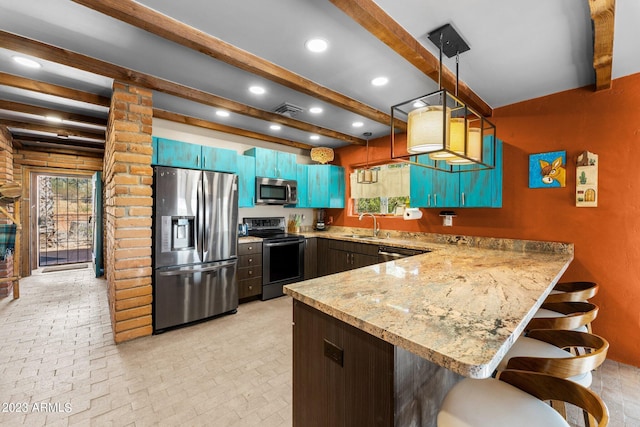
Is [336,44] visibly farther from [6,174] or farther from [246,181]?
[6,174]

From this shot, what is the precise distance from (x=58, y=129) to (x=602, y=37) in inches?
235

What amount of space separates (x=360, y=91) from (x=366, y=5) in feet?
4.14

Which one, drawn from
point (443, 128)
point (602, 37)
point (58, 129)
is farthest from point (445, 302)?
point (58, 129)

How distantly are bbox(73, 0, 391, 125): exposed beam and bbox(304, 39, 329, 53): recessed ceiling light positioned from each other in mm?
381

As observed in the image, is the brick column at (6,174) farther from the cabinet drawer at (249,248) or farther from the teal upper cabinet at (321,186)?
the teal upper cabinet at (321,186)

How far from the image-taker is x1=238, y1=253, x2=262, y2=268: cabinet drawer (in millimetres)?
3762

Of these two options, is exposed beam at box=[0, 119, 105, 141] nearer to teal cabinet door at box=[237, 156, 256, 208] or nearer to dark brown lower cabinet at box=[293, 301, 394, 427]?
teal cabinet door at box=[237, 156, 256, 208]

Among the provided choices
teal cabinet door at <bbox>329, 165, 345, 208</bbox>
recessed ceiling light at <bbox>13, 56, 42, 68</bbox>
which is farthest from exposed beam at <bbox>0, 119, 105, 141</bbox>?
teal cabinet door at <bbox>329, 165, 345, 208</bbox>

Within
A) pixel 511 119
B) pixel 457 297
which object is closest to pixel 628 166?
pixel 511 119

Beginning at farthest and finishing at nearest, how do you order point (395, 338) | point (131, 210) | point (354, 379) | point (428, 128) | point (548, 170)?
point (548, 170) → point (131, 210) → point (428, 128) → point (354, 379) → point (395, 338)

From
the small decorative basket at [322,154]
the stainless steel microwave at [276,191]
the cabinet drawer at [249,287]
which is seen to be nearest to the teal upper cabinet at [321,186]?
the small decorative basket at [322,154]

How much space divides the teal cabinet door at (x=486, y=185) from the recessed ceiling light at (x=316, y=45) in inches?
78.1

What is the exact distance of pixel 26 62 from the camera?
2.23 metres

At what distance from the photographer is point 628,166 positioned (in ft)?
7.86
